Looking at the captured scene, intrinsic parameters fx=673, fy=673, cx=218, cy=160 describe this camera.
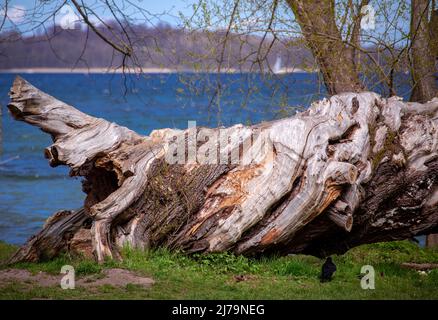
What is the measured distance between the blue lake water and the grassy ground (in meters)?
1.83

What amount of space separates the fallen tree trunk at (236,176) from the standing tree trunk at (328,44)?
2370 millimetres

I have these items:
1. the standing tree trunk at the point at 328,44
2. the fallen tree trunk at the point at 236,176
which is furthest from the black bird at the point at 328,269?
the standing tree trunk at the point at 328,44

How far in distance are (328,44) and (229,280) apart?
557cm

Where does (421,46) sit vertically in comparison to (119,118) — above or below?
above

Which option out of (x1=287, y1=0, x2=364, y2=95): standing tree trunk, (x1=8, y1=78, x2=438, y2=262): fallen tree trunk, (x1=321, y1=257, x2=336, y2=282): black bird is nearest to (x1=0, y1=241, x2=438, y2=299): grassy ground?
(x1=321, y1=257, x2=336, y2=282): black bird

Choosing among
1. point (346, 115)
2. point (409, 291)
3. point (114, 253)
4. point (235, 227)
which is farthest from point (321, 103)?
point (114, 253)

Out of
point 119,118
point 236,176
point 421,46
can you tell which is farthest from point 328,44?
point 119,118

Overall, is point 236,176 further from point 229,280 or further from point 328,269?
point 328,269

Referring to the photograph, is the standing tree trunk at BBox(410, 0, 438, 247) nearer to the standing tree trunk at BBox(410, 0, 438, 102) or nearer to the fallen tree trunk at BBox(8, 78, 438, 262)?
the standing tree trunk at BBox(410, 0, 438, 102)

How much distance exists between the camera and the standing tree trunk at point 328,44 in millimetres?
12281

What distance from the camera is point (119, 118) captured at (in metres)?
54.5

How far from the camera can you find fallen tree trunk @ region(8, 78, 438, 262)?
938 centimetres

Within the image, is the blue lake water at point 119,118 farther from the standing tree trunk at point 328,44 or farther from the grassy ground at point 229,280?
the grassy ground at point 229,280
